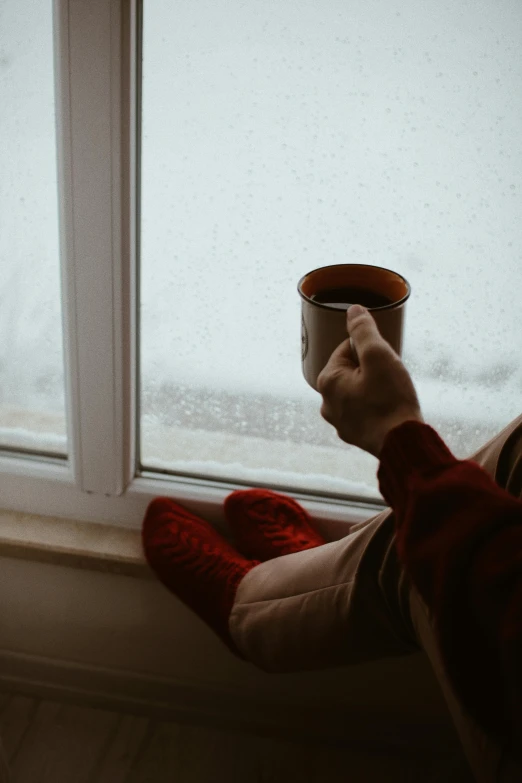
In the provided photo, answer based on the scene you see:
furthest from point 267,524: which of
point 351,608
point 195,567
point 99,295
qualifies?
point 99,295

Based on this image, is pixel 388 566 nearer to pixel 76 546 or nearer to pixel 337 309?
pixel 337 309

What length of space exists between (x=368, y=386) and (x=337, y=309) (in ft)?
0.27

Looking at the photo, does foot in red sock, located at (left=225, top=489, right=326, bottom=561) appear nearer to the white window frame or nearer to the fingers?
the white window frame

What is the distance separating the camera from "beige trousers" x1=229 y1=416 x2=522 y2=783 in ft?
2.56

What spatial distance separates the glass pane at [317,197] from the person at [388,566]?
0.67 feet

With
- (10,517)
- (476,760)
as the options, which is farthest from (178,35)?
(476,760)

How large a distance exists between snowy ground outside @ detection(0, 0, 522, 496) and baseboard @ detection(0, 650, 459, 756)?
0.41m

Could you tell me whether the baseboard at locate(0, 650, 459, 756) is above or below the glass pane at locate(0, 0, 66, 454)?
below

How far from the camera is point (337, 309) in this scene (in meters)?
0.72

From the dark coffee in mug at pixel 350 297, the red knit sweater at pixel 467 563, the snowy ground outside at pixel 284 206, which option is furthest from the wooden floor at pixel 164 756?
the dark coffee in mug at pixel 350 297

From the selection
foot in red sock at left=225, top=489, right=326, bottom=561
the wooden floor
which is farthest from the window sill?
the wooden floor

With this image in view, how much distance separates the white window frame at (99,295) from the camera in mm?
926

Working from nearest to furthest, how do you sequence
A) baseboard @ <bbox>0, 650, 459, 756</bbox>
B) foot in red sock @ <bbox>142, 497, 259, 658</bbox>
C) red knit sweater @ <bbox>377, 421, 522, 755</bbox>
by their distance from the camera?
1. red knit sweater @ <bbox>377, 421, 522, 755</bbox>
2. foot in red sock @ <bbox>142, 497, 259, 658</bbox>
3. baseboard @ <bbox>0, 650, 459, 756</bbox>

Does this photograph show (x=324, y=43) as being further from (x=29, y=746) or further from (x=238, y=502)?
(x=29, y=746)
